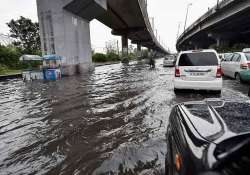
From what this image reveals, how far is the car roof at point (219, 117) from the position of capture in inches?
71.1

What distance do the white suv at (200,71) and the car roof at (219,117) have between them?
20.7 ft

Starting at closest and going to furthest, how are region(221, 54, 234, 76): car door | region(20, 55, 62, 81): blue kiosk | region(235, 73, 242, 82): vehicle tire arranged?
1. region(235, 73, 242, 82): vehicle tire
2. region(221, 54, 234, 76): car door
3. region(20, 55, 62, 81): blue kiosk

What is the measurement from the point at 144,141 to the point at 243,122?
3.06m

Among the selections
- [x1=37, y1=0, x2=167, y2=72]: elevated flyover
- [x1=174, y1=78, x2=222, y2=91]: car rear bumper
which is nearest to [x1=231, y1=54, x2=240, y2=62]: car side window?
[x1=174, y1=78, x2=222, y2=91]: car rear bumper

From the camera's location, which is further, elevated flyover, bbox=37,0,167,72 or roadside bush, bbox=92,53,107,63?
roadside bush, bbox=92,53,107,63

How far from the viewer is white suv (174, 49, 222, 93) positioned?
8.77 meters

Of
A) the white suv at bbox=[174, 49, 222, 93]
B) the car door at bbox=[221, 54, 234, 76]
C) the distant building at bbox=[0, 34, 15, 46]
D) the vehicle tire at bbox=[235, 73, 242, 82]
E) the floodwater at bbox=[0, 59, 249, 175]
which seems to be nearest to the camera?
the floodwater at bbox=[0, 59, 249, 175]

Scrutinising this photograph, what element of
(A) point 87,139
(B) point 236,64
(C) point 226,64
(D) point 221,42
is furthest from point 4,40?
(D) point 221,42

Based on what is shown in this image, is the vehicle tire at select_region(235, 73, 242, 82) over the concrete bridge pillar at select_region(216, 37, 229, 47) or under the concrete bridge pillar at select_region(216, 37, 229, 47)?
under

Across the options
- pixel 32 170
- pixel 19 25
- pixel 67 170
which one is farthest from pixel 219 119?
pixel 19 25

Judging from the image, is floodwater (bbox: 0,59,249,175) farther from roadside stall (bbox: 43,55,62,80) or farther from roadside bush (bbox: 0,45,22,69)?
roadside bush (bbox: 0,45,22,69)

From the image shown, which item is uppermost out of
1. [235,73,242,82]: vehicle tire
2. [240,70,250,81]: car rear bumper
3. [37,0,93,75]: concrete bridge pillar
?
[37,0,93,75]: concrete bridge pillar

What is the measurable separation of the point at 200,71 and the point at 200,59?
510 mm

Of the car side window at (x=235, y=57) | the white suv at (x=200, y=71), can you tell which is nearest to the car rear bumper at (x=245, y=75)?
the car side window at (x=235, y=57)
